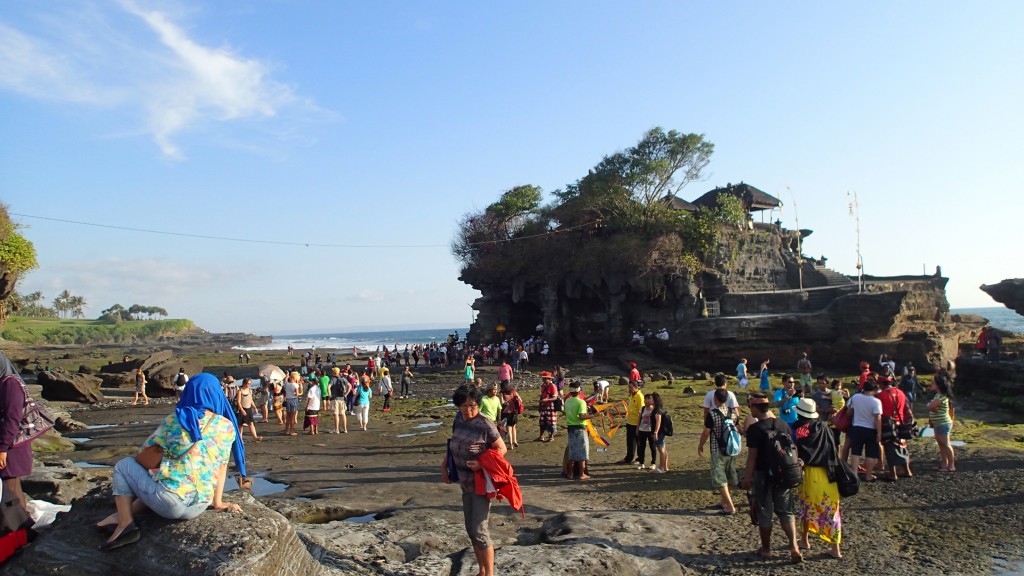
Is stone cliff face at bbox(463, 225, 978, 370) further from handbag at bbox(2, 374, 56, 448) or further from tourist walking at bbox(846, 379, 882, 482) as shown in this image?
handbag at bbox(2, 374, 56, 448)

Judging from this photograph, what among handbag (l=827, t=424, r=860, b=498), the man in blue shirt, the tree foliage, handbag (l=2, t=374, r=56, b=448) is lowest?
handbag (l=827, t=424, r=860, b=498)

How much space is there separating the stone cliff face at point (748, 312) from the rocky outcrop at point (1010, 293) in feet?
9.19

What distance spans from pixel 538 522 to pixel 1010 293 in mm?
29627

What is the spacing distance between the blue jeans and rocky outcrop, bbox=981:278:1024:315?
3361 centimetres

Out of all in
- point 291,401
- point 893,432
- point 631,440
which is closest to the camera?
point 893,432

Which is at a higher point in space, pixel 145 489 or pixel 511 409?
pixel 145 489

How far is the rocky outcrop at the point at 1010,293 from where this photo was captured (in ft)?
91.5

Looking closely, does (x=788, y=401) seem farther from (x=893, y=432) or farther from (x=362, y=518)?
(x=362, y=518)

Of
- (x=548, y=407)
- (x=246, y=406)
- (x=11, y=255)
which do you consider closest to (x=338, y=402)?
(x=246, y=406)

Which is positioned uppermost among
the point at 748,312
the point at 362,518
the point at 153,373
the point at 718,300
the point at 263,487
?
the point at 718,300

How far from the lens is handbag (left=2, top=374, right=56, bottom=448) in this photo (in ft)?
17.8

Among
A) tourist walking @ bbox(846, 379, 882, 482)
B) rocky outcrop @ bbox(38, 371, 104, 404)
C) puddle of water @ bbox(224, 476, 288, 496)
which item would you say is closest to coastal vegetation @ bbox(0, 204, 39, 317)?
rocky outcrop @ bbox(38, 371, 104, 404)

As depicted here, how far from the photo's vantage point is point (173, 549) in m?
4.39

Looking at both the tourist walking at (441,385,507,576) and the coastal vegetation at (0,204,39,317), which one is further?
the coastal vegetation at (0,204,39,317)
